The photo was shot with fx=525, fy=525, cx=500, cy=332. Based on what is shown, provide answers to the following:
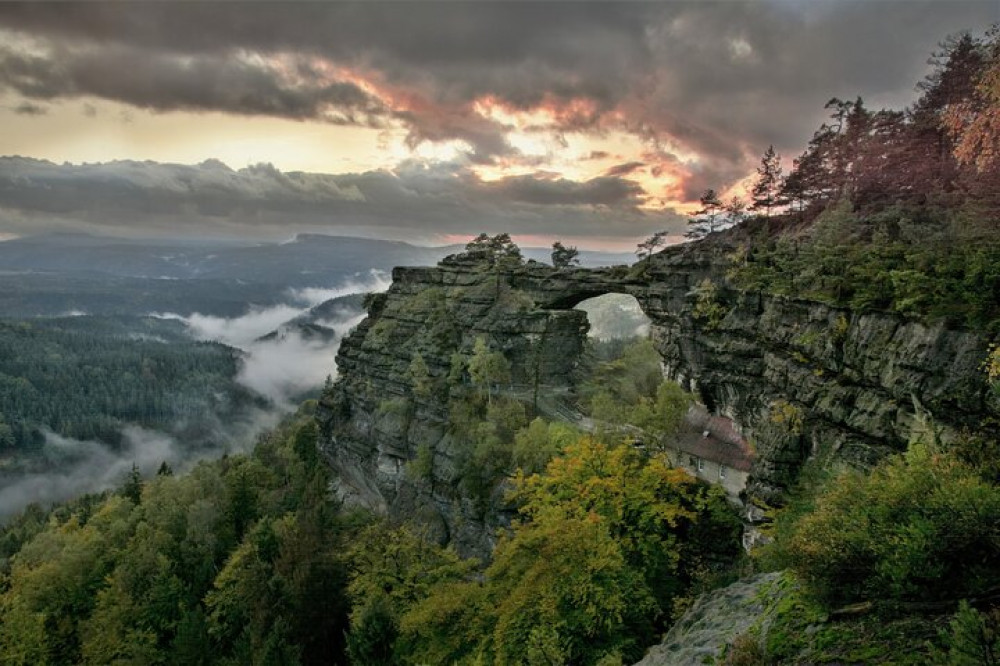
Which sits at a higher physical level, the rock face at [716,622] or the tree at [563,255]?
the tree at [563,255]

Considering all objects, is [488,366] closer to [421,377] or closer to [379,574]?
[421,377]

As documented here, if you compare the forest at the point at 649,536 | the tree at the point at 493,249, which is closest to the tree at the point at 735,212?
the forest at the point at 649,536

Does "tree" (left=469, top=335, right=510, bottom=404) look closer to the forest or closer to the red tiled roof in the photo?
the forest

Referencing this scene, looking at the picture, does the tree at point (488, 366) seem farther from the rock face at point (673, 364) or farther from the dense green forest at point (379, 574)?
the rock face at point (673, 364)

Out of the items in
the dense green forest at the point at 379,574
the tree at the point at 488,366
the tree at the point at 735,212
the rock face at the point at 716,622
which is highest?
the tree at the point at 735,212

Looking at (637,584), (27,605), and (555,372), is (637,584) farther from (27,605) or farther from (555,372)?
(27,605)

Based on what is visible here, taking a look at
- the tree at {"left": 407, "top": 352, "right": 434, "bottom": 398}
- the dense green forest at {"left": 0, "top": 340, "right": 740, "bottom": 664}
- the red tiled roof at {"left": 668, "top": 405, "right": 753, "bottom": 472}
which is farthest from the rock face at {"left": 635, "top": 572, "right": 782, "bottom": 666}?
the tree at {"left": 407, "top": 352, "right": 434, "bottom": 398}

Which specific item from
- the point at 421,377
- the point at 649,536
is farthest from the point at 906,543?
the point at 421,377

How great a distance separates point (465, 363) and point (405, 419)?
8758mm

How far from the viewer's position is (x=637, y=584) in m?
22.6

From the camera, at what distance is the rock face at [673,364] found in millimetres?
19750

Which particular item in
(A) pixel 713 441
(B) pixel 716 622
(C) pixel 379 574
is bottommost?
(C) pixel 379 574

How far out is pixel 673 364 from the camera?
38.2 m

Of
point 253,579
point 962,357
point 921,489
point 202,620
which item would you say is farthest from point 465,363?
point 921,489
